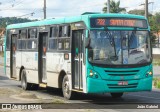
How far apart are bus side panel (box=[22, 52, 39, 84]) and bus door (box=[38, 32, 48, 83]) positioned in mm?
245

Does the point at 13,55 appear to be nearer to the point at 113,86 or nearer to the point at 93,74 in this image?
the point at 93,74

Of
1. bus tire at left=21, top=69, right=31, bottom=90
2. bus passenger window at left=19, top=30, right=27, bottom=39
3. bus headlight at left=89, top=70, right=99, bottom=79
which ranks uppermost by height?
bus passenger window at left=19, top=30, right=27, bottom=39

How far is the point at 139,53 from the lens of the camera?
49.9 ft

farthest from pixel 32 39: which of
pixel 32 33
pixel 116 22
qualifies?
pixel 116 22

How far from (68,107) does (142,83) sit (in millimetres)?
2887

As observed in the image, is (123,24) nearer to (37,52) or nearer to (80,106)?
(80,106)

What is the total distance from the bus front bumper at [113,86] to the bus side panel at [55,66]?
1729 millimetres

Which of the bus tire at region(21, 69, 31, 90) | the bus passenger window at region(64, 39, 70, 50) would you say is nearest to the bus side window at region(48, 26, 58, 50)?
the bus passenger window at region(64, 39, 70, 50)

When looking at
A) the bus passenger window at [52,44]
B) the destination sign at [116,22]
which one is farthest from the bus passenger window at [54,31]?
the destination sign at [116,22]

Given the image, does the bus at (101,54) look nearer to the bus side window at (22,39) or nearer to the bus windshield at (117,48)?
the bus windshield at (117,48)

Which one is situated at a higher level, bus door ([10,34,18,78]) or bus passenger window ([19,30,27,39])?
bus passenger window ([19,30,27,39])

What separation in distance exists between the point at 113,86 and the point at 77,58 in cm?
165

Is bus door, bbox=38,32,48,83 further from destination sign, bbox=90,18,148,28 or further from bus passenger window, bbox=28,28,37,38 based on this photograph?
destination sign, bbox=90,18,148,28

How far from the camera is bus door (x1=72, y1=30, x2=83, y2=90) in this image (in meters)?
15.3
